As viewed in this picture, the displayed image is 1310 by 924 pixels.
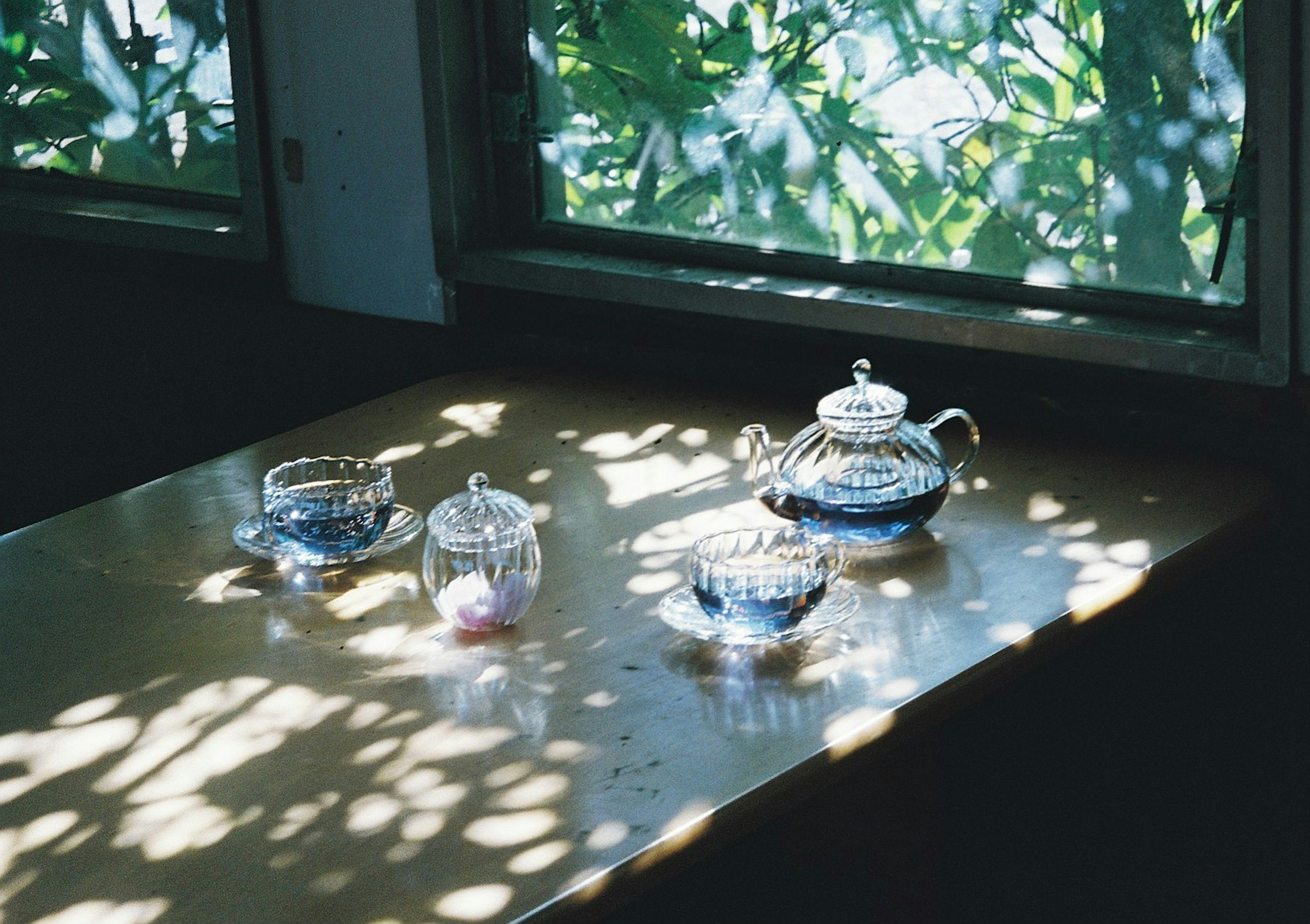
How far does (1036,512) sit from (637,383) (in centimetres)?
92

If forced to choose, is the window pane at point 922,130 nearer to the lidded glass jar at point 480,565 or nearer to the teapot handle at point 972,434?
the teapot handle at point 972,434

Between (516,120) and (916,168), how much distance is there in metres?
0.82

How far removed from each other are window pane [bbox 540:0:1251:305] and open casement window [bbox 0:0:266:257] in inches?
31.1

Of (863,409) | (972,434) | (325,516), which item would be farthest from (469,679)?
(972,434)

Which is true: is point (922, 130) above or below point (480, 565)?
above

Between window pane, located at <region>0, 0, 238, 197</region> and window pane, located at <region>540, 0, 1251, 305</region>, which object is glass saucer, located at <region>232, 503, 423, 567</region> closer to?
window pane, located at <region>540, 0, 1251, 305</region>

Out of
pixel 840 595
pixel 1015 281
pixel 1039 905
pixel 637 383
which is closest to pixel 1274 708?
pixel 1039 905

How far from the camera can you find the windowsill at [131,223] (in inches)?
138

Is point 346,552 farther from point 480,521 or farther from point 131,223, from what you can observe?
point 131,223

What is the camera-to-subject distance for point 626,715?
5.59 ft

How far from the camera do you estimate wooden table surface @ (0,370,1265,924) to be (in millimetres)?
1460

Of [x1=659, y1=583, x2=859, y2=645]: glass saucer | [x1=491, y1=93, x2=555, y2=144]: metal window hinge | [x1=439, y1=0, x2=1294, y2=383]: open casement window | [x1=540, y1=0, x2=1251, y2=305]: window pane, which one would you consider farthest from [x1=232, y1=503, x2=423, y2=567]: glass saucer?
[x1=491, y1=93, x2=555, y2=144]: metal window hinge

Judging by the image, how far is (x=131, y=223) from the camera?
367 centimetres

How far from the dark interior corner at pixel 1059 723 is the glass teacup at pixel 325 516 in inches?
27.4
